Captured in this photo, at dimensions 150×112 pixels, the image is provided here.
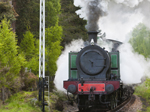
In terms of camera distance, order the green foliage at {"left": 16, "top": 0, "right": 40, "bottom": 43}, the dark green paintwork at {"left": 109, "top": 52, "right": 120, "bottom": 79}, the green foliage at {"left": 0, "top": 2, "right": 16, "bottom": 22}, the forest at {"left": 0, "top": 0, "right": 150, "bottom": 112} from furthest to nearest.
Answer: the green foliage at {"left": 16, "top": 0, "right": 40, "bottom": 43}
the green foliage at {"left": 0, "top": 2, "right": 16, "bottom": 22}
the dark green paintwork at {"left": 109, "top": 52, "right": 120, "bottom": 79}
the forest at {"left": 0, "top": 0, "right": 150, "bottom": 112}

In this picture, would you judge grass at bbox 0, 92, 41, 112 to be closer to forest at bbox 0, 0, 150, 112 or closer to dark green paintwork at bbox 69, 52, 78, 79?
forest at bbox 0, 0, 150, 112

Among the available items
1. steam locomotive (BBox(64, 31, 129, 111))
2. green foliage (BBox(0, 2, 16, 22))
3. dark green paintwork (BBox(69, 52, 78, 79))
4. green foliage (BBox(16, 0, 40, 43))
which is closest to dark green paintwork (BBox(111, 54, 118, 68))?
steam locomotive (BBox(64, 31, 129, 111))

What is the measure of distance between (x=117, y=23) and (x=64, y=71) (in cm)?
1541

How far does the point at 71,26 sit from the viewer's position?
2972cm

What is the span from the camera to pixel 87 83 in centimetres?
1127

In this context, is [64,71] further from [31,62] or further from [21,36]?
[21,36]

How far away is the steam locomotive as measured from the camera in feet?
36.8

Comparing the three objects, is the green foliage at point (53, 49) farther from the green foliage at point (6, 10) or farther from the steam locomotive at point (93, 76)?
the steam locomotive at point (93, 76)

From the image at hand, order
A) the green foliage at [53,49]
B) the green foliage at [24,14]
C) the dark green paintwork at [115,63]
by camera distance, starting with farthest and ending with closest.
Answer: the green foliage at [24,14], the green foliage at [53,49], the dark green paintwork at [115,63]

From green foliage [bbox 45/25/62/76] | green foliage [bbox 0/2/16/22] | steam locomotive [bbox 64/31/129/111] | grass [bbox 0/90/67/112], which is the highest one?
green foliage [bbox 0/2/16/22]

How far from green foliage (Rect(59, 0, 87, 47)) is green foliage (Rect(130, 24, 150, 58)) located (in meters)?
5.55

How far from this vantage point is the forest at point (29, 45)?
38.1ft

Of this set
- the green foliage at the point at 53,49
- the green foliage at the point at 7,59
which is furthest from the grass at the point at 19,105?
the green foliage at the point at 53,49

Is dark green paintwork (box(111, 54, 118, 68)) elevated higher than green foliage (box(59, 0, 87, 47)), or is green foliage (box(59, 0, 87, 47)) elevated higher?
green foliage (box(59, 0, 87, 47))
